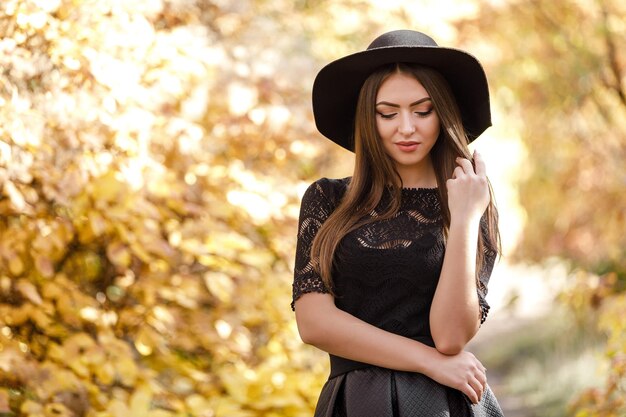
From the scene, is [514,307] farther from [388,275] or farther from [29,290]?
[388,275]

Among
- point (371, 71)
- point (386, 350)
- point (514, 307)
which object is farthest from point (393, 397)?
point (514, 307)

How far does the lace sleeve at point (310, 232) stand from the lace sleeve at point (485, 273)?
1.26 ft

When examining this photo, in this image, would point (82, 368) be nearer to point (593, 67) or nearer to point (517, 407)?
point (517, 407)

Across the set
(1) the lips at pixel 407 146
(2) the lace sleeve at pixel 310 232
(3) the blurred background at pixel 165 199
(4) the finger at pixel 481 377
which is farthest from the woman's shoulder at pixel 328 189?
(3) the blurred background at pixel 165 199

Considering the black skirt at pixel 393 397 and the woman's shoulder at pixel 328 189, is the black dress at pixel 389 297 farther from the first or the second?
the woman's shoulder at pixel 328 189

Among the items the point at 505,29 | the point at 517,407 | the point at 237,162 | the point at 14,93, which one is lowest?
the point at 14,93

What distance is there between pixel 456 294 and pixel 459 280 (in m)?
0.03

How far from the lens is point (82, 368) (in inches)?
129

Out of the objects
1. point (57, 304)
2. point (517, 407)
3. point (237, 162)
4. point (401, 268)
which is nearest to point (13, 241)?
point (57, 304)

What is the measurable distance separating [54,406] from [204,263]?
3.29ft

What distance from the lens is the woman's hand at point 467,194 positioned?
91.7 inches

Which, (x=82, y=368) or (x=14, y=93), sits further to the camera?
(x=82, y=368)

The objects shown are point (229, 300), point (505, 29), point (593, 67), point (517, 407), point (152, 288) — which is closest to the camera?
point (152, 288)

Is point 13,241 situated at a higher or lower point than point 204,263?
lower
